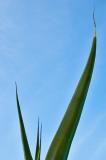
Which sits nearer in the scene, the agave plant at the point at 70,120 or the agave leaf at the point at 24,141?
the agave plant at the point at 70,120

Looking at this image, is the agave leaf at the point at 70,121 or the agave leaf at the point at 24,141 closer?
the agave leaf at the point at 70,121

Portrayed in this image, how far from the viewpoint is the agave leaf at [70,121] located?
0.65 meters

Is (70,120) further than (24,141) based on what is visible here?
No

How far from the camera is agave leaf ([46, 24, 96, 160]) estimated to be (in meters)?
0.65

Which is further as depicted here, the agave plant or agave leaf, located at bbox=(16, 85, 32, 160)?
agave leaf, located at bbox=(16, 85, 32, 160)

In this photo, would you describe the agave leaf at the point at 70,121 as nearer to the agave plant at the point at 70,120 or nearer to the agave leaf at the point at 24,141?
the agave plant at the point at 70,120

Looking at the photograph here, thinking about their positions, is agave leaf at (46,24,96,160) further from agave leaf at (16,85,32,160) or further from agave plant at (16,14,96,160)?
agave leaf at (16,85,32,160)

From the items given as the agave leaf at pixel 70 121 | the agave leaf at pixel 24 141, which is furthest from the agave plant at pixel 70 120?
the agave leaf at pixel 24 141

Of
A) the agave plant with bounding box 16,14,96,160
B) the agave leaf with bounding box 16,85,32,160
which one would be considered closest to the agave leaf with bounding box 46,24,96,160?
the agave plant with bounding box 16,14,96,160

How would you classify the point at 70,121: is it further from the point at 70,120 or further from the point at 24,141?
the point at 24,141

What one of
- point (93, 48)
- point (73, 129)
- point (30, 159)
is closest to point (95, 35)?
point (93, 48)

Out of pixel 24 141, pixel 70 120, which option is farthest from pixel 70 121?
pixel 24 141

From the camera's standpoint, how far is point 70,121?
0.66 metres

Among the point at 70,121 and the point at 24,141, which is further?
the point at 24,141
